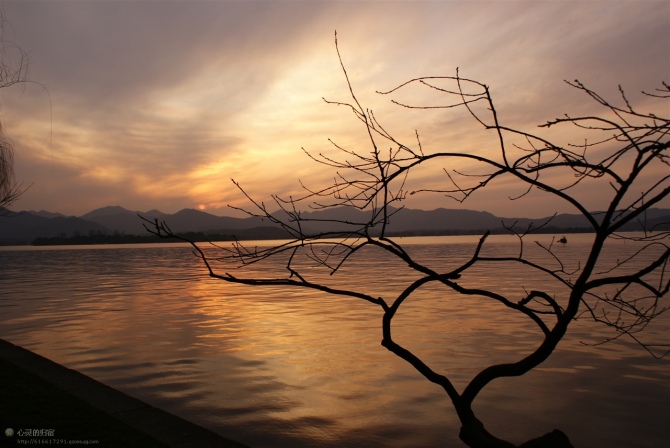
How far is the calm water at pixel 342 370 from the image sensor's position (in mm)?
8164

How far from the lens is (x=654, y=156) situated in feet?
9.57

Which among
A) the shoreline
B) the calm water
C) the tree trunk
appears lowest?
the calm water

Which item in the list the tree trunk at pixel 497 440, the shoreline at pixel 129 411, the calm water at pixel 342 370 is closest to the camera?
the tree trunk at pixel 497 440

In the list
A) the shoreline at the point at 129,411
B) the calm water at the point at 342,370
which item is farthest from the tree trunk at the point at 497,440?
the calm water at the point at 342,370

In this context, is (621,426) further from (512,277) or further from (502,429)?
(512,277)

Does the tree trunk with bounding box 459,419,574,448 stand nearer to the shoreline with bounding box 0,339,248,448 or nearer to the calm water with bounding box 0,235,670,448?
the shoreline with bounding box 0,339,248,448

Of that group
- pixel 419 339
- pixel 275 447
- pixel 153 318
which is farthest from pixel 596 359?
pixel 153 318

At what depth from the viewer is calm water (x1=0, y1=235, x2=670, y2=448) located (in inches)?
321

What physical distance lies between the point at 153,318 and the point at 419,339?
31.5 feet

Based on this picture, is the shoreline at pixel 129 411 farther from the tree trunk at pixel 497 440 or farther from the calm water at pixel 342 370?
the tree trunk at pixel 497 440

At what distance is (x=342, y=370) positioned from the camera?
11.4 m

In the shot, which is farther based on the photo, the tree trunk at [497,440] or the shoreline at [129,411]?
the shoreline at [129,411]

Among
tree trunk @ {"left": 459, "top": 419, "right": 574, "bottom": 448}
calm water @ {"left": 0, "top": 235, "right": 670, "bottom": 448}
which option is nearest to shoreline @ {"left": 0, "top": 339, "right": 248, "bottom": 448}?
calm water @ {"left": 0, "top": 235, "right": 670, "bottom": 448}

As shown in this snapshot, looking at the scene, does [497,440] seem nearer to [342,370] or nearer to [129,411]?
[129,411]
